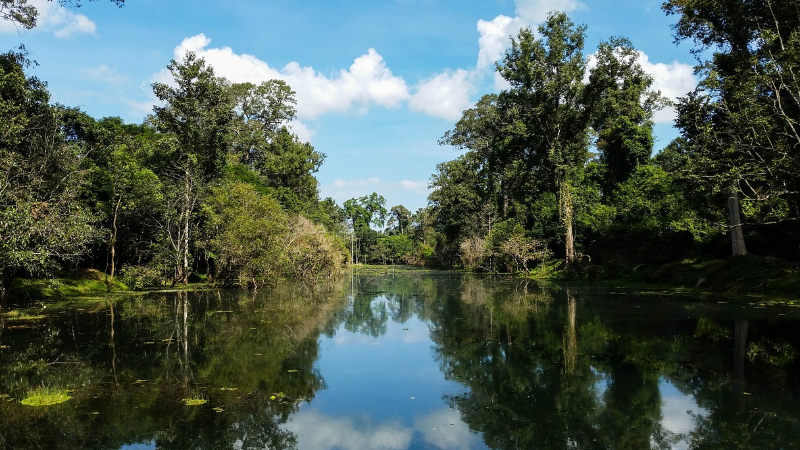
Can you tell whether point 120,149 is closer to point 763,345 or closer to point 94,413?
point 94,413

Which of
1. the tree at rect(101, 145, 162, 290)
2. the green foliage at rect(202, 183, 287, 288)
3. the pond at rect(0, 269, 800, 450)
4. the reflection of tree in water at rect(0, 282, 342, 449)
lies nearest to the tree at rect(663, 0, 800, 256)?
the pond at rect(0, 269, 800, 450)

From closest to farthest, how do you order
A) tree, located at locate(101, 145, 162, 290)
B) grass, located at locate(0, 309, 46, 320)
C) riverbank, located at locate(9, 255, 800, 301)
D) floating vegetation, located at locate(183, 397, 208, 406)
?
1. floating vegetation, located at locate(183, 397, 208, 406)
2. grass, located at locate(0, 309, 46, 320)
3. riverbank, located at locate(9, 255, 800, 301)
4. tree, located at locate(101, 145, 162, 290)

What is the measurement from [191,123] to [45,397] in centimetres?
2247

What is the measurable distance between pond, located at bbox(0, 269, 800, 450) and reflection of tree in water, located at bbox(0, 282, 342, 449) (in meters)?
0.03

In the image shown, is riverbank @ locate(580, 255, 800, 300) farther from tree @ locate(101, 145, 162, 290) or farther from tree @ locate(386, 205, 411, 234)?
tree @ locate(386, 205, 411, 234)

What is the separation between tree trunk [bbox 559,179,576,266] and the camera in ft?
105

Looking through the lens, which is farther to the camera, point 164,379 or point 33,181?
point 33,181

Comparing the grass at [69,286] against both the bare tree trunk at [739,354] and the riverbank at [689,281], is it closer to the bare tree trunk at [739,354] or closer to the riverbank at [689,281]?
the riverbank at [689,281]

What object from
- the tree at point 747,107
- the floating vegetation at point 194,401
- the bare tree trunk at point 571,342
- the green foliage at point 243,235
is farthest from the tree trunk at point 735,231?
the floating vegetation at point 194,401

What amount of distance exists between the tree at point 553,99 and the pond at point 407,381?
19.6 m

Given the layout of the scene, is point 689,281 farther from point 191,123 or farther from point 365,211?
point 365,211

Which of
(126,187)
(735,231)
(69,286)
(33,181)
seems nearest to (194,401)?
(33,181)

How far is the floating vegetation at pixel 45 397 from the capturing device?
6.23m

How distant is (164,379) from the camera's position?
24.2ft
